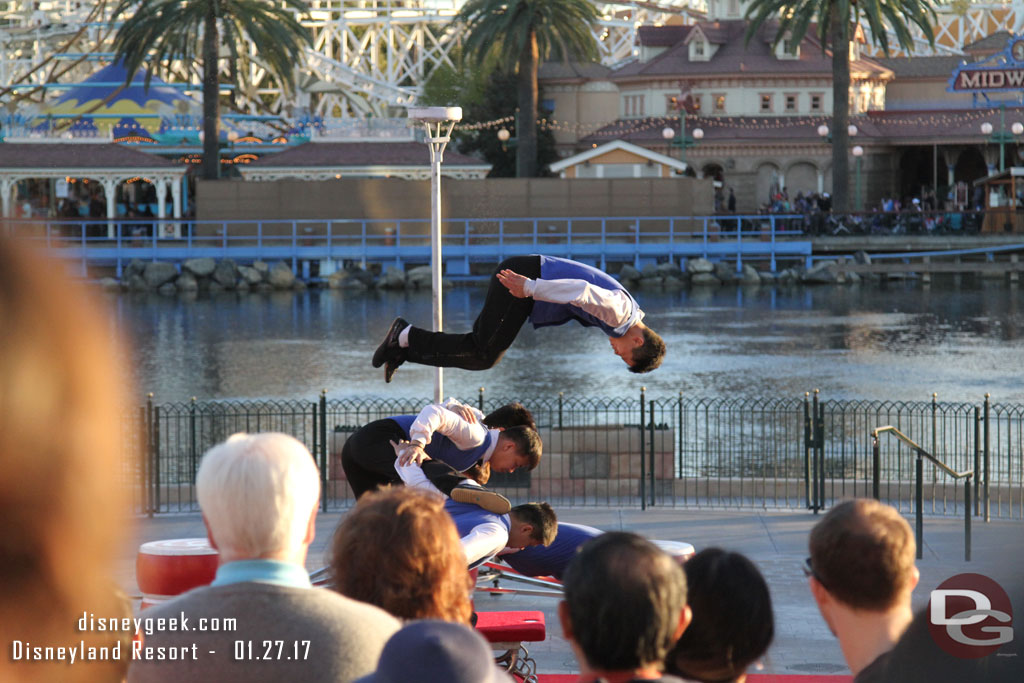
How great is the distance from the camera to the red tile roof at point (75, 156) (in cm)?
5453

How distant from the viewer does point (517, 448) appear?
7.77 metres

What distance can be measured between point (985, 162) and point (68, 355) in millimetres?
66361

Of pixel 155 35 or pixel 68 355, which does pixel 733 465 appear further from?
pixel 155 35

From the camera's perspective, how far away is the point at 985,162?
64188 millimetres

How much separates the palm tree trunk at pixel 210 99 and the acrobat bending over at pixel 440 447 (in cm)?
4557

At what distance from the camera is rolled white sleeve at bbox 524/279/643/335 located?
315 inches

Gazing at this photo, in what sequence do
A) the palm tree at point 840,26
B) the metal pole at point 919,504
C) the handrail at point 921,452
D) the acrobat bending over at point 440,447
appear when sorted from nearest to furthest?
the acrobat bending over at point 440,447 → the handrail at point 921,452 → the metal pole at point 919,504 → the palm tree at point 840,26

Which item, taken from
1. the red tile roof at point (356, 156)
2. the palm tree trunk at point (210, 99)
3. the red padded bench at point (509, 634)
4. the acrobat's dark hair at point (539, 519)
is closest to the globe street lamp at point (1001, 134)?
the red tile roof at point (356, 156)

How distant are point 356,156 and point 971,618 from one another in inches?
2068

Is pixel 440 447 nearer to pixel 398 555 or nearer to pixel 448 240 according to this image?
pixel 398 555

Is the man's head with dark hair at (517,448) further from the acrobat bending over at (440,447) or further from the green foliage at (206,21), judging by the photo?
the green foliage at (206,21)

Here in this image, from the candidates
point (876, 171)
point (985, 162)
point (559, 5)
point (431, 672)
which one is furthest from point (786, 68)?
point (431, 672)

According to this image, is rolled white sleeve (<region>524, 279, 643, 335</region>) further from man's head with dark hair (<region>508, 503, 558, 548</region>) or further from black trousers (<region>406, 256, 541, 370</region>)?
man's head with dark hair (<region>508, 503, 558, 548</region>)

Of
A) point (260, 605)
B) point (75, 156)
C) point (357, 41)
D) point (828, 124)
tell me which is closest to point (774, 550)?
point (260, 605)
